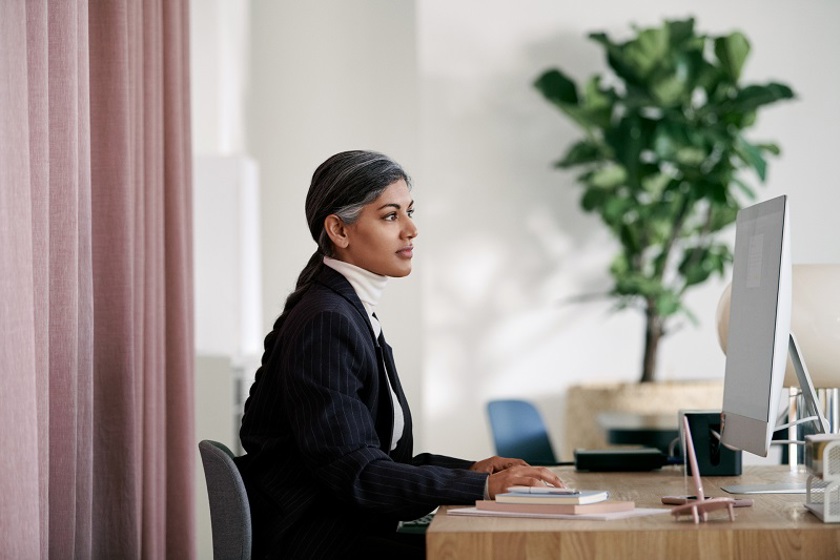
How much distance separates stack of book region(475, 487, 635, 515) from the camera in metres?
1.68

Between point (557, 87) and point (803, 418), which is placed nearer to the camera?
point (803, 418)

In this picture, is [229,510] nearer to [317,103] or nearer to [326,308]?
[326,308]

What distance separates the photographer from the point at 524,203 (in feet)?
18.3

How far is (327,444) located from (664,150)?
3.42 m

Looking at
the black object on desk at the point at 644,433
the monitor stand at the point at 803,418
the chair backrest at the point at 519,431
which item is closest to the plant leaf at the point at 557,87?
the black object on desk at the point at 644,433

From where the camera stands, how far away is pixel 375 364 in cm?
199

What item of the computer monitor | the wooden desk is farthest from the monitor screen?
the wooden desk

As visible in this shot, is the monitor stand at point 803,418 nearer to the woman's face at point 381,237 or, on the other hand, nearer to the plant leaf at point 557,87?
the woman's face at point 381,237

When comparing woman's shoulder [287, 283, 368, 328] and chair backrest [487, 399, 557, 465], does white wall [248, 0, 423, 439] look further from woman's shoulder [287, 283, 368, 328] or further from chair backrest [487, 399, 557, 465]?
woman's shoulder [287, 283, 368, 328]

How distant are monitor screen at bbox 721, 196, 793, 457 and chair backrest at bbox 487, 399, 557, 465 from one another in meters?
1.90

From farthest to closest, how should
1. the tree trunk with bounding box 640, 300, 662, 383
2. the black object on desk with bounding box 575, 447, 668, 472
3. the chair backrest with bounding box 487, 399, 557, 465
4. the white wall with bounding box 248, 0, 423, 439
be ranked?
the white wall with bounding box 248, 0, 423, 439 < the tree trunk with bounding box 640, 300, 662, 383 < the chair backrest with bounding box 487, 399, 557, 465 < the black object on desk with bounding box 575, 447, 668, 472

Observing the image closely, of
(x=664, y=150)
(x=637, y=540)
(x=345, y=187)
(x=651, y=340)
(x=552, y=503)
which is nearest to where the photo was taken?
(x=637, y=540)

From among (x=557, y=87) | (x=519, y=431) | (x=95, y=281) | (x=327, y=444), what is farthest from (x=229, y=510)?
(x=557, y=87)

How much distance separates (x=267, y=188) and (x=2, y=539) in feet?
12.9
